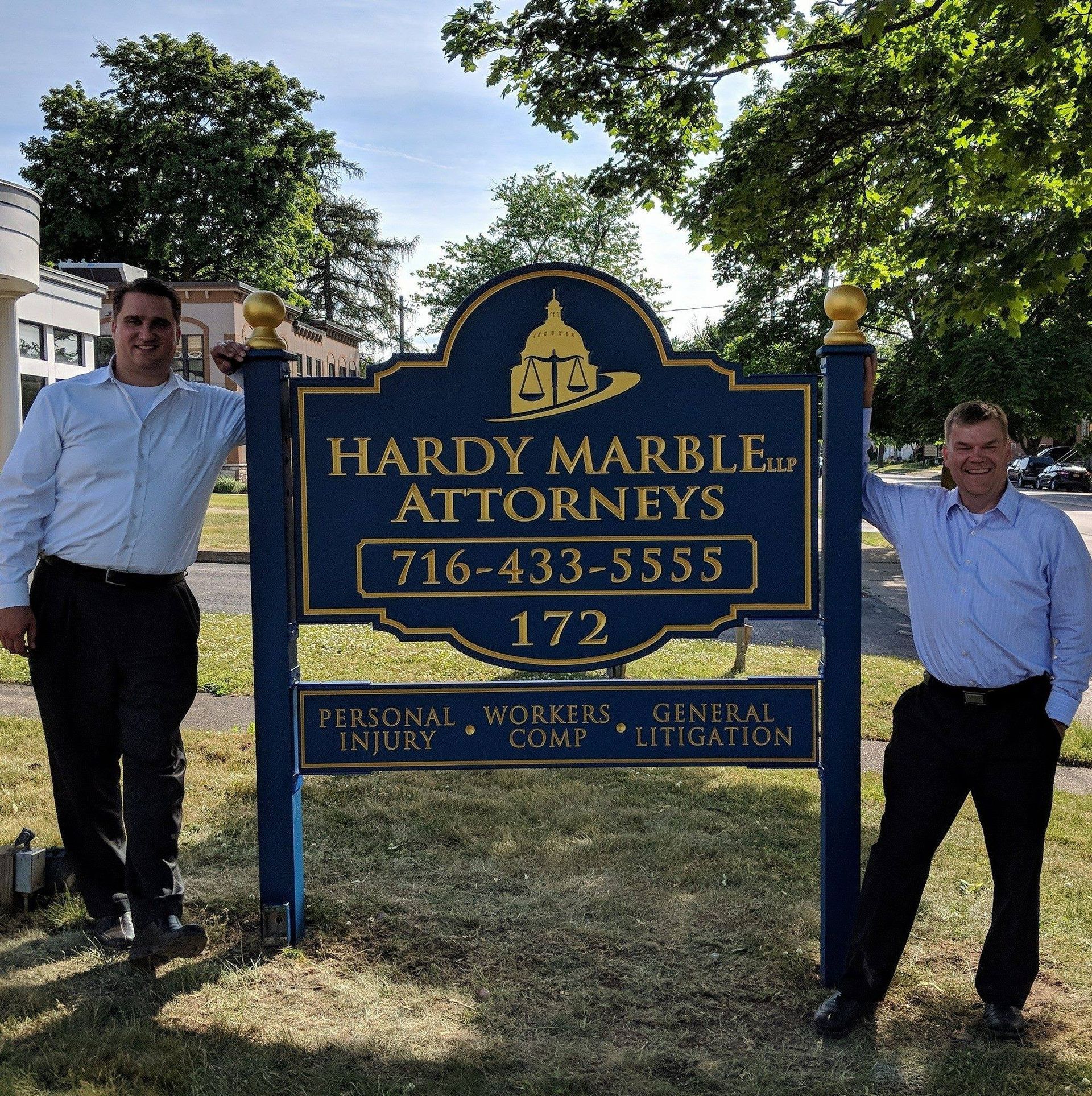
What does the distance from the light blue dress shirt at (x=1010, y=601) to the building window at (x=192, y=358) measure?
31161mm

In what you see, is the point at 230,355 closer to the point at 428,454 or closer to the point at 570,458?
the point at 428,454

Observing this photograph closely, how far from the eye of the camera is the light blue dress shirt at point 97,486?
3229mm

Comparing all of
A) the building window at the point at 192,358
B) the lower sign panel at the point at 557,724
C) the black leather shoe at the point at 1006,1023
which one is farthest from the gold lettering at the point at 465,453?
the building window at the point at 192,358

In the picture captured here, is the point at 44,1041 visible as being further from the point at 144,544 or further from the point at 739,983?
the point at 739,983

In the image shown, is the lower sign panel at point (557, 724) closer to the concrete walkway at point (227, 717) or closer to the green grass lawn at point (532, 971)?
the green grass lawn at point (532, 971)

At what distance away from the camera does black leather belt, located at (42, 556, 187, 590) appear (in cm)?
325

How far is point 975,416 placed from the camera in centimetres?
293

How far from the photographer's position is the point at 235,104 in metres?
34.5

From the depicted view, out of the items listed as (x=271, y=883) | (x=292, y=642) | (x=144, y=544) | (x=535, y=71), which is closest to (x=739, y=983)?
(x=271, y=883)

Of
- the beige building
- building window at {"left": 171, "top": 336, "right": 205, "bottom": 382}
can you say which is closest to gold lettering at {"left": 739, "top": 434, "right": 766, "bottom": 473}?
the beige building

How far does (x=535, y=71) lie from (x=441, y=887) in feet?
20.6

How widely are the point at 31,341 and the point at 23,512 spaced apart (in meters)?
22.2

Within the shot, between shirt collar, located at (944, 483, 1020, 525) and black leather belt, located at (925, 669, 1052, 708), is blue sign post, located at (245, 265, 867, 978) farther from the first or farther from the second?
black leather belt, located at (925, 669, 1052, 708)

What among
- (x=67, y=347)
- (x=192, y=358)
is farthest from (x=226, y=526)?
(x=192, y=358)
